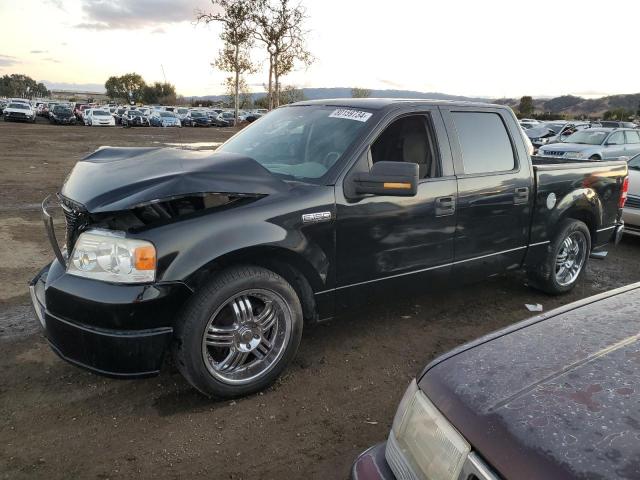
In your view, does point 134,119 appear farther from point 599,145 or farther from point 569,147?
point 599,145

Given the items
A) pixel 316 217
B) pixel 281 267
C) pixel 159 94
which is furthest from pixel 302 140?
pixel 159 94

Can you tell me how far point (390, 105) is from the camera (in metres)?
3.82

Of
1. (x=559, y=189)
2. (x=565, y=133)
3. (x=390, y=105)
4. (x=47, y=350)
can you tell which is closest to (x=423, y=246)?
(x=390, y=105)

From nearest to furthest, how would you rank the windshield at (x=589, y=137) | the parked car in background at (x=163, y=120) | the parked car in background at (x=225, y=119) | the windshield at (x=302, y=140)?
the windshield at (x=302, y=140) < the windshield at (x=589, y=137) < the parked car in background at (x=163, y=120) < the parked car in background at (x=225, y=119)

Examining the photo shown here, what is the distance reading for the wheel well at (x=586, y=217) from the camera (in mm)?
5136

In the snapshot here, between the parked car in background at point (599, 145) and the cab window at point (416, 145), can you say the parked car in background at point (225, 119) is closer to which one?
the parked car in background at point (599, 145)

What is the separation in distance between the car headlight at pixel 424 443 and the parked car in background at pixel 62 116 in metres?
45.0

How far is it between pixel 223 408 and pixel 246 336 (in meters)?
0.46

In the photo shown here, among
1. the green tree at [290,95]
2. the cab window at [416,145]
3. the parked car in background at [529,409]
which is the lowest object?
the parked car in background at [529,409]

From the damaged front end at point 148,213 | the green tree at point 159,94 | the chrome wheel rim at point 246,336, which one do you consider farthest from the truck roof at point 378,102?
the green tree at point 159,94

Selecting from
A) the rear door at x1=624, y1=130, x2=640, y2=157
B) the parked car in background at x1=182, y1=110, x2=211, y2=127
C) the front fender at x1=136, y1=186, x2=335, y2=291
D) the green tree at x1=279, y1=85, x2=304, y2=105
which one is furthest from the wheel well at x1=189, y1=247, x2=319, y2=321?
the parked car in background at x1=182, y1=110, x2=211, y2=127

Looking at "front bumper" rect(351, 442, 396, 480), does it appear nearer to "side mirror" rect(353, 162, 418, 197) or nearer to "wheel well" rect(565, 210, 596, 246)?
"side mirror" rect(353, 162, 418, 197)

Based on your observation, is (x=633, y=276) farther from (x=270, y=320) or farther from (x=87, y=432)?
(x=87, y=432)

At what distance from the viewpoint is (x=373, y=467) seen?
1.81 metres
